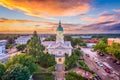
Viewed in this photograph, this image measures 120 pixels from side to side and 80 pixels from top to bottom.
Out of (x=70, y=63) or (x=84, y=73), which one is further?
(x=70, y=63)

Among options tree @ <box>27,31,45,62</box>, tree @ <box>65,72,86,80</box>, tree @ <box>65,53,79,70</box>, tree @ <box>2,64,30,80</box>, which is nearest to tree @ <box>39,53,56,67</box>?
tree @ <box>27,31,45,62</box>

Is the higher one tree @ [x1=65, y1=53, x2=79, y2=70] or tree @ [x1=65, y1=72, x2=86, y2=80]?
tree @ [x1=65, y1=53, x2=79, y2=70]

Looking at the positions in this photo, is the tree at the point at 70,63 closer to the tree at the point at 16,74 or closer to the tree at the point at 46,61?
the tree at the point at 46,61

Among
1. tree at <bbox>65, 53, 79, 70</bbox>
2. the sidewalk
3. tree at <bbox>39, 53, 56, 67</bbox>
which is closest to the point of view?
the sidewalk

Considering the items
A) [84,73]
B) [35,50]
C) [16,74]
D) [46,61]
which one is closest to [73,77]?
[84,73]

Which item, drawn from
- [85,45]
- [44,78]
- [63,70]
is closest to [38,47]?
[63,70]

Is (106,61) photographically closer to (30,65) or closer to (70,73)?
(70,73)

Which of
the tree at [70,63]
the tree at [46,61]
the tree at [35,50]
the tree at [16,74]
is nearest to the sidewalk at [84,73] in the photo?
the tree at [70,63]

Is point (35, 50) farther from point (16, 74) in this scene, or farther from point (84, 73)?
point (16, 74)

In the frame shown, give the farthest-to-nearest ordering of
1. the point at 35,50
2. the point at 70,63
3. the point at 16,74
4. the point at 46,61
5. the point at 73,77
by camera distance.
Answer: the point at 35,50
the point at 46,61
the point at 70,63
the point at 73,77
the point at 16,74

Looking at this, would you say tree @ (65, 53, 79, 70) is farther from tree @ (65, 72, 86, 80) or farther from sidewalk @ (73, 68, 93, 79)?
tree @ (65, 72, 86, 80)

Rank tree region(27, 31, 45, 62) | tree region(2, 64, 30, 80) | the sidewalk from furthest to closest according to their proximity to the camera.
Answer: tree region(27, 31, 45, 62), the sidewalk, tree region(2, 64, 30, 80)

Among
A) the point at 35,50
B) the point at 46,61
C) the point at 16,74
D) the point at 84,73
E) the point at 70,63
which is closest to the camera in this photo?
the point at 16,74
